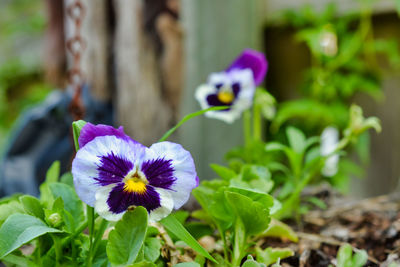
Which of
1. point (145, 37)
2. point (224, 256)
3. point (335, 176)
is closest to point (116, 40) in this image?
point (145, 37)

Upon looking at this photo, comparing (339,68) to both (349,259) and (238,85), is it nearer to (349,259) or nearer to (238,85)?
(238,85)

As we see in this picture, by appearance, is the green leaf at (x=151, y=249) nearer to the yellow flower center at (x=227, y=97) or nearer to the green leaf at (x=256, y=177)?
the green leaf at (x=256, y=177)

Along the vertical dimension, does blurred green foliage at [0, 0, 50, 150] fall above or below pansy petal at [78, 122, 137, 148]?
below

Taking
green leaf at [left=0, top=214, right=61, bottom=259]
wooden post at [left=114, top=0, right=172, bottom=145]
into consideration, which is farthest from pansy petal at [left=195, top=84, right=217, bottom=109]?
wooden post at [left=114, top=0, right=172, bottom=145]

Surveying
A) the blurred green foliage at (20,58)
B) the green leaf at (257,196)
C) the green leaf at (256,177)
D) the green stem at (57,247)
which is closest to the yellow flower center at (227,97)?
the green leaf at (256,177)

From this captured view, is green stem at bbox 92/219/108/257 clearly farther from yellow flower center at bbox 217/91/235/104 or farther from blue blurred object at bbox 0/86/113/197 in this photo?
blue blurred object at bbox 0/86/113/197

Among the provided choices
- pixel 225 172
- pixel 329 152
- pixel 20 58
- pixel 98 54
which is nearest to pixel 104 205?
pixel 225 172
